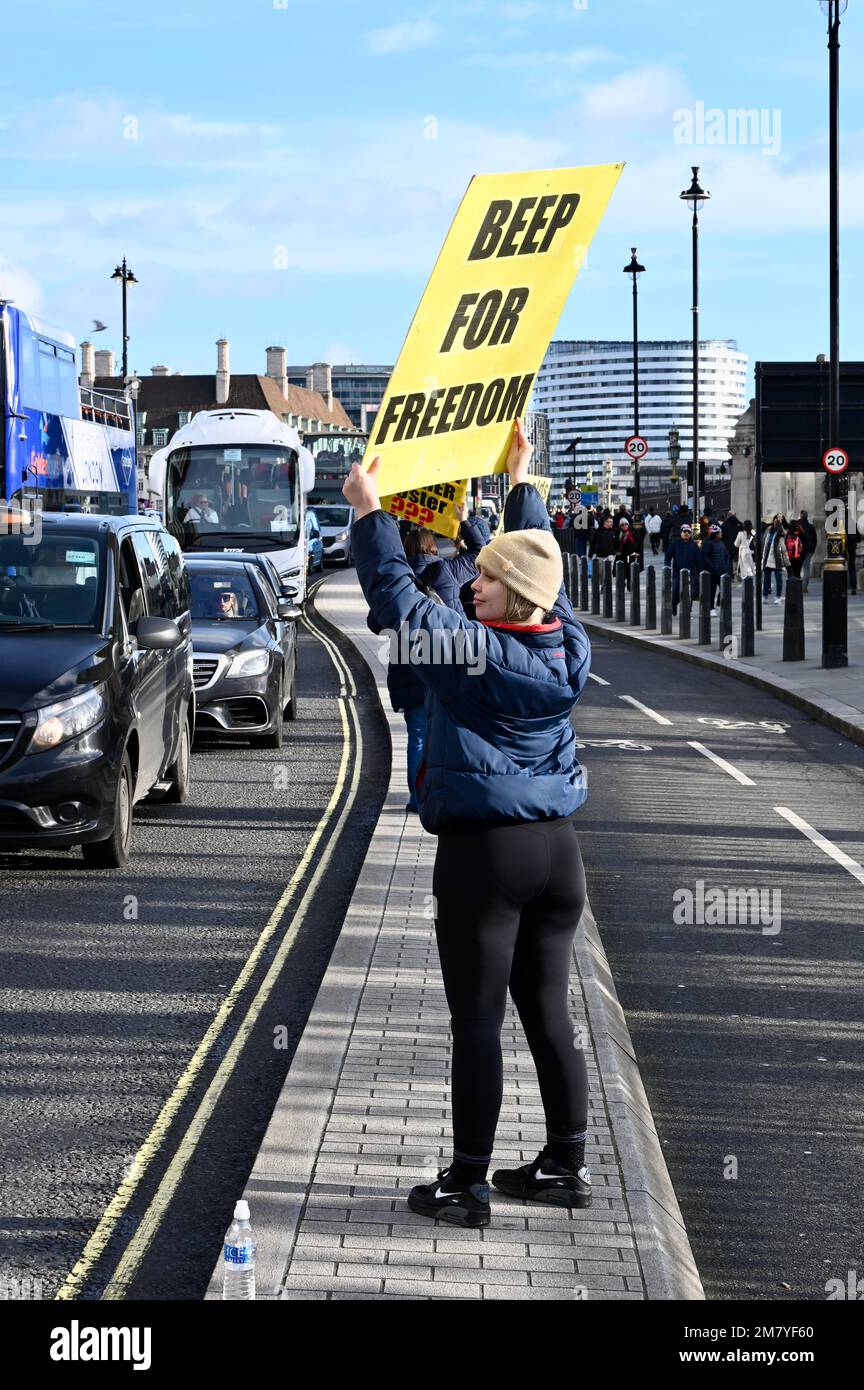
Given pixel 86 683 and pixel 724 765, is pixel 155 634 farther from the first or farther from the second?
pixel 724 765

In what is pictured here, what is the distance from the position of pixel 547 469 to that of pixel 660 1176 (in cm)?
19236

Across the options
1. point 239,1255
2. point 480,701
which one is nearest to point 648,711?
point 480,701

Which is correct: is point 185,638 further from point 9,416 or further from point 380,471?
point 380,471

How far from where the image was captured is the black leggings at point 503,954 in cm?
475

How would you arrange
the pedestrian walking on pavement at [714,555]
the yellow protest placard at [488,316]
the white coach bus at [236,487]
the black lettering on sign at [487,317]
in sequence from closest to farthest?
the yellow protest placard at [488,316], the black lettering on sign at [487,317], the white coach bus at [236,487], the pedestrian walking on pavement at [714,555]

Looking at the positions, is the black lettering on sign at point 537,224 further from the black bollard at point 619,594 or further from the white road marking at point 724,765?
the black bollard at point 619,594

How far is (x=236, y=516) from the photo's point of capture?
1313 inches

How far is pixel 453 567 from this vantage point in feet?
Result: 32.9

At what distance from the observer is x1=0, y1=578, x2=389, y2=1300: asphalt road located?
5.04 metres

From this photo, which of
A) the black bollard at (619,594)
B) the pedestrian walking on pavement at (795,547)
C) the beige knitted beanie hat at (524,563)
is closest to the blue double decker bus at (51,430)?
the black bollard at (619,594)

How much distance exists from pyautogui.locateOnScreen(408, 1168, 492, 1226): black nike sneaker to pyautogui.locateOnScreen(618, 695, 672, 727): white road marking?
13.4 meters

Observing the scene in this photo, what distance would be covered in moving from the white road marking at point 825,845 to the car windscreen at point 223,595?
563 centimetres

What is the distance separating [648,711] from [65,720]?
34.0ft

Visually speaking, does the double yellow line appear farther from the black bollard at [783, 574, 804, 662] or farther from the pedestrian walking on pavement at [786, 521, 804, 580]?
the pedestrian walking on pavement at [786, 521, 804, 580]
